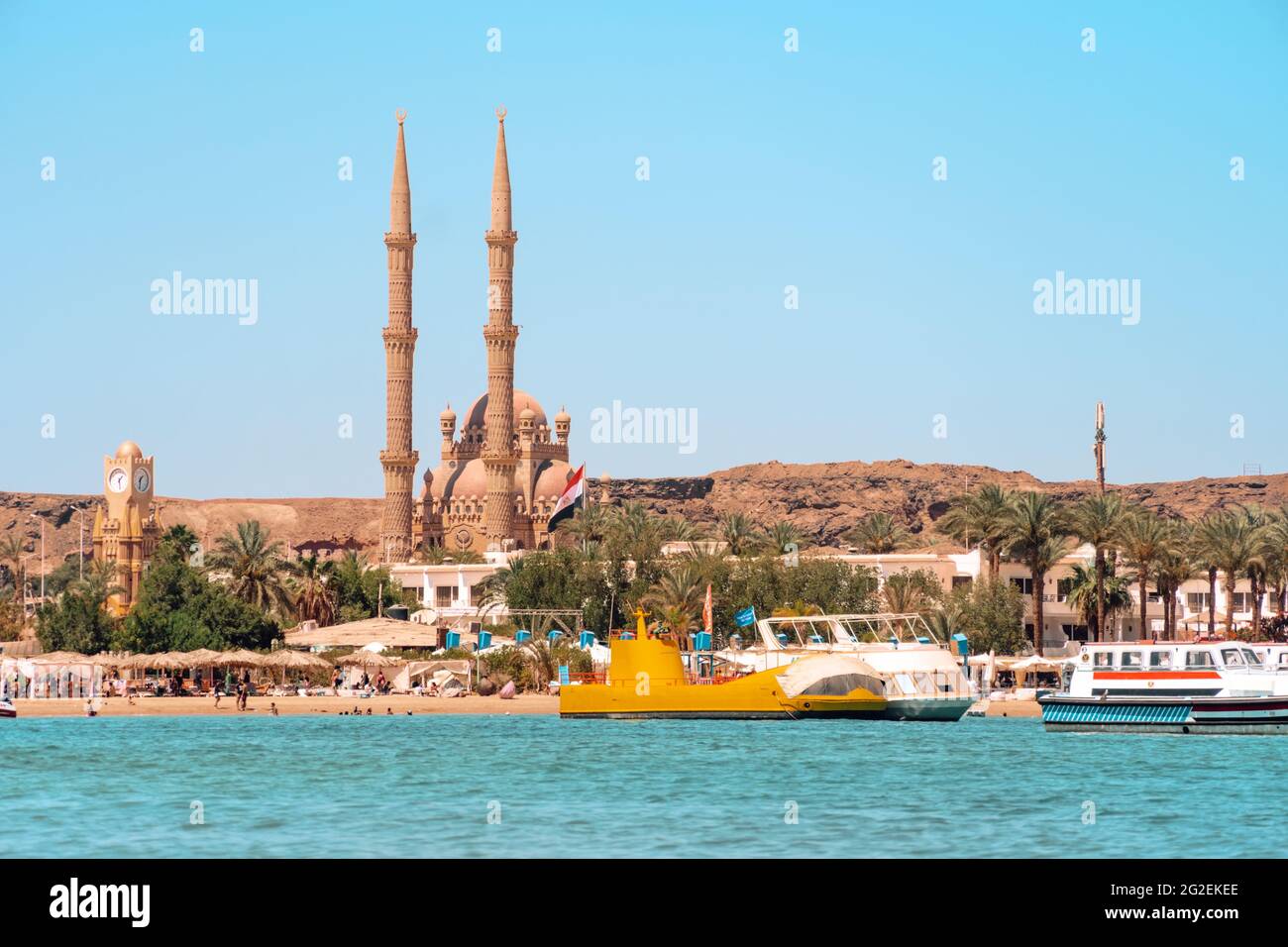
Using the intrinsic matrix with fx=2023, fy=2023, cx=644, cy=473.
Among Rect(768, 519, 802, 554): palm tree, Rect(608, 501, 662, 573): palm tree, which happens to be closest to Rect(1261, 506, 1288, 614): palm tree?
Rect(768, 519, 802, 554): palm tree

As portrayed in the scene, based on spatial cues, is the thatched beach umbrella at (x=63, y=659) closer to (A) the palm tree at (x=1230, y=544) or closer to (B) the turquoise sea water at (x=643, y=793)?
(B) the turquoise sea water at (x=643, y=793)

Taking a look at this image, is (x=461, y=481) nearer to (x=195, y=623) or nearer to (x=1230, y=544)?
(x=195, y=623)

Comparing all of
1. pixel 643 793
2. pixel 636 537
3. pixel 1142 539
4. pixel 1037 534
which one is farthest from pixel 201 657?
pixel 643 793

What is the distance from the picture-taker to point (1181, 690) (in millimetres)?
57844

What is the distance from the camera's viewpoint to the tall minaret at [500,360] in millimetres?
164000

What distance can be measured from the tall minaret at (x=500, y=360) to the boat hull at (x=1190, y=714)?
108196 millimetres

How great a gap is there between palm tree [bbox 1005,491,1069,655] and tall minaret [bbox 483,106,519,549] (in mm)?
78610

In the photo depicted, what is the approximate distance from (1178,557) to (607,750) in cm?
4297

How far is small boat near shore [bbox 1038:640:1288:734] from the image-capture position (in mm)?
57250

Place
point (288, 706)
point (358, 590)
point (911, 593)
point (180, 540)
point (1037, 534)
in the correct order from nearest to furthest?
point (288, 706), point (1037, 534), point (911, 593), point (180, 540), point (358, 590)

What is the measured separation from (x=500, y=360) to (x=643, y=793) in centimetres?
12539

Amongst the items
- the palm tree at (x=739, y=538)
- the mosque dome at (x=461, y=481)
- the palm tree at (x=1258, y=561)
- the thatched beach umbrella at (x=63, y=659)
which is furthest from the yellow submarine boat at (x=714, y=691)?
the mosque dome at (x=461, y=481)

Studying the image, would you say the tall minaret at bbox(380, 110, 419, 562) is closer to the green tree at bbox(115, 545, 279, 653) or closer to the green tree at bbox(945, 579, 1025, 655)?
the green tree at bbox(115, 545, 279, 653)

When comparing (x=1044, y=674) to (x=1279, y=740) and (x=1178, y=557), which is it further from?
(x=1279, y=740)
